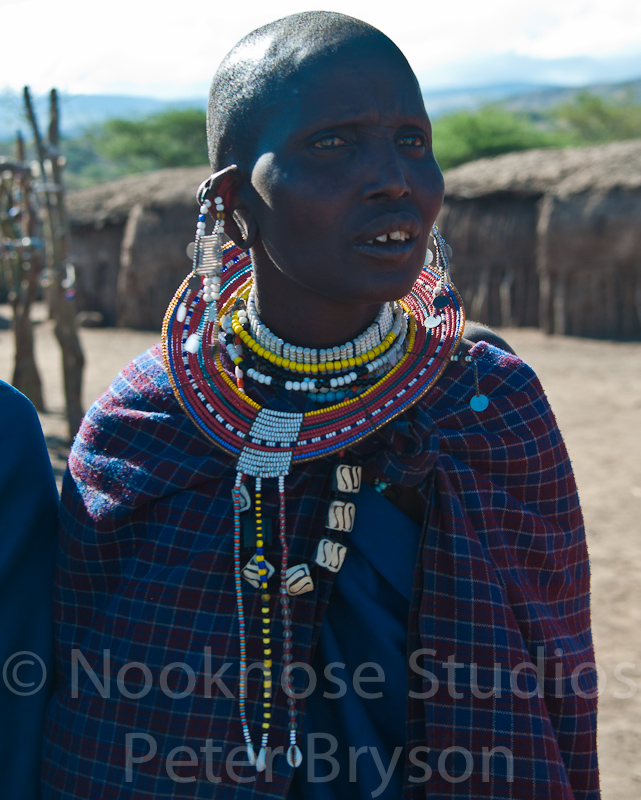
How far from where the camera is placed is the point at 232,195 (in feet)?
5.21

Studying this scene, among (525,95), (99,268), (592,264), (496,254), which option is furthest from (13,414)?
(525,95)

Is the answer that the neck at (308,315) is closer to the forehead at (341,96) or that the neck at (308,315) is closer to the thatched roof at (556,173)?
the forehead at (341,96)

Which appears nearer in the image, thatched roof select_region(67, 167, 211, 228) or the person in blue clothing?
the person in blue clothing

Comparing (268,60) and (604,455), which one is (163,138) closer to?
(604,455)

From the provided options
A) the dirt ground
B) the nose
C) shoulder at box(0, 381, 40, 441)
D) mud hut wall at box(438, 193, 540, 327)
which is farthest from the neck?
mud hut wall at box(438, 193, 540, 327)

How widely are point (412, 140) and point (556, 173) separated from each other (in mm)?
10903

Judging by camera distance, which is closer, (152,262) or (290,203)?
(290,203)

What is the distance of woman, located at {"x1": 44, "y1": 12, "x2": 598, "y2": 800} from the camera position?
1479 millimetres

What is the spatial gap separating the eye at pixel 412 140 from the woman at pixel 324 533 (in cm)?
1

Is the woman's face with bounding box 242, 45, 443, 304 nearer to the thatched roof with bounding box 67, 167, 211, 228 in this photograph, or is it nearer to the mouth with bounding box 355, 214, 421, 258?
the mouth with bounding box 355, 214, 421, 258

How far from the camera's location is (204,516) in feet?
5.35

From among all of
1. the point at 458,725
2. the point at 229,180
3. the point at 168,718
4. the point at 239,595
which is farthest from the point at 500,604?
the point at 229,180

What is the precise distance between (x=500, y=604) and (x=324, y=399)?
487mm

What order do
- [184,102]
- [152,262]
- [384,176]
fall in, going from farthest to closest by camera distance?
[184,102] < [152,262] < [384,176]
